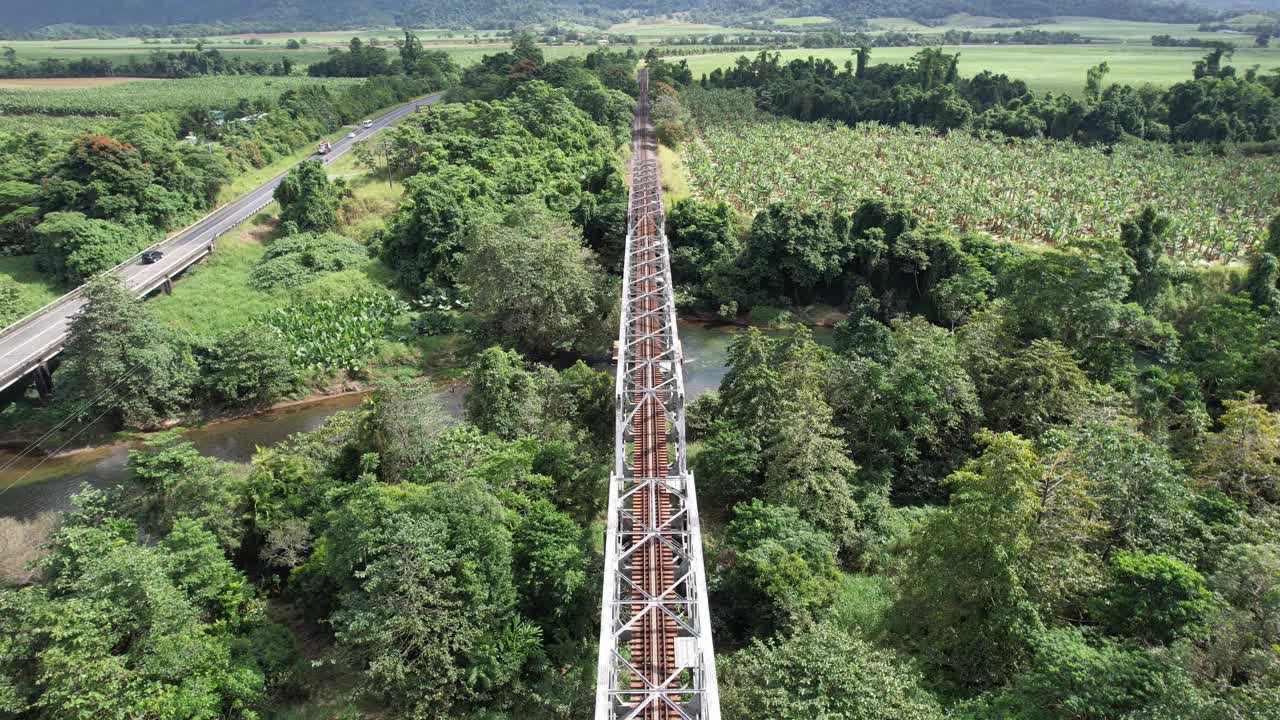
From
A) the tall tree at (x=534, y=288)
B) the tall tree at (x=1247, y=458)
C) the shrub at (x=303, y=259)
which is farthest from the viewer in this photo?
the shrub at (x=303, y=259)

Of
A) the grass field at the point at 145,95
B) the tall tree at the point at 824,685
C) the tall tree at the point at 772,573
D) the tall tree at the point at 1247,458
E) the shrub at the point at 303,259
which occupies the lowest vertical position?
the tall tree at the point at 772,573

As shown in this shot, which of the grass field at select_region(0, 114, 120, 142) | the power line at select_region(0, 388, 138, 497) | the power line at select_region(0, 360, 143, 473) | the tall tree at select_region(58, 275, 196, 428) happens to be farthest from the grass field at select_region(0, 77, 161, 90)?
the power line at select_region(0, 388, 138, 497)

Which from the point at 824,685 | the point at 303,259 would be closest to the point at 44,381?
the point at 303,259

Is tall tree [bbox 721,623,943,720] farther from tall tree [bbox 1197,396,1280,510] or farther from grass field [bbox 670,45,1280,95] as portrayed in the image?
grass field [bbox 670,45,1280,95]

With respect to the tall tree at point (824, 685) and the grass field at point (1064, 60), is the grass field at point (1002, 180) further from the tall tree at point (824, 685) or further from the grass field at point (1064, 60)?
the tall tree at point (824, 685)

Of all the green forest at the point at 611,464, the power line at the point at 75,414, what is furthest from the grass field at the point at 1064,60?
the power line at the point at 75,414

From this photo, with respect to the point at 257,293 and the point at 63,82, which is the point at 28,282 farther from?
the point at 63,82
